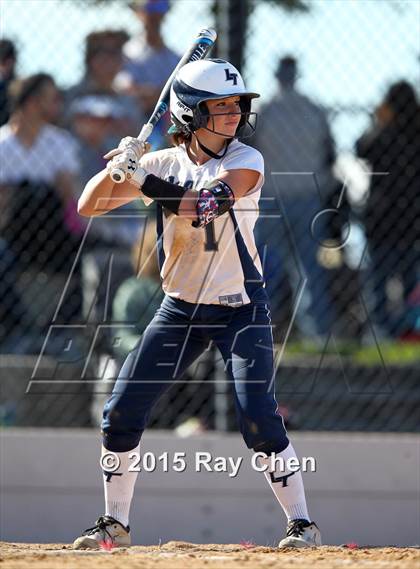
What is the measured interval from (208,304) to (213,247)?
0.25 meters

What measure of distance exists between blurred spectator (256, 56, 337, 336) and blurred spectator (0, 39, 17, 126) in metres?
1.50

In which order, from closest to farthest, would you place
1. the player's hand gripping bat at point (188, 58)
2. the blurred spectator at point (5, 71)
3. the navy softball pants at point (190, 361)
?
the navy softball pants at point (190, 361) < the player's hand gripping bat at point (188, 58) < the blurred spectator at point (5, 71)

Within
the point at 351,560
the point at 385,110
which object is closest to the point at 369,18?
the point at 385,110

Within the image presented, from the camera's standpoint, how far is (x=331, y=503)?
20.1 ft

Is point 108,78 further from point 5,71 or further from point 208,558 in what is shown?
point 208,558

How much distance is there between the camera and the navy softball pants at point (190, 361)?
4.83 meters

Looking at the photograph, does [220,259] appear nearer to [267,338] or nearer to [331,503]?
[267,338]

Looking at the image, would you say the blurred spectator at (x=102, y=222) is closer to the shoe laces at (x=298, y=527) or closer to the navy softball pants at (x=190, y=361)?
the navy softball pants at (x=190, y=361)

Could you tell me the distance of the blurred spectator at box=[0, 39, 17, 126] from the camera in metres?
6.71

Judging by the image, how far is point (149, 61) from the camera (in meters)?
6.96

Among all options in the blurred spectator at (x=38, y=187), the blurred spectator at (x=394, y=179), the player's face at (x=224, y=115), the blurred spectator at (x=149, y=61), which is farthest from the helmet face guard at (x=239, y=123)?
the blurred spectator at (x=38, y=187)

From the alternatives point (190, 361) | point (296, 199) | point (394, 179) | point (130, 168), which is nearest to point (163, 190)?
point (130, 168)

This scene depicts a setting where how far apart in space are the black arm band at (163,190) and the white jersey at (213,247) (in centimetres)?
23

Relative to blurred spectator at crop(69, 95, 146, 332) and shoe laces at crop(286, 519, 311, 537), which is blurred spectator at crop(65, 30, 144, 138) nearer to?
blurred spectator at crop(69, 95, 146, 332)
